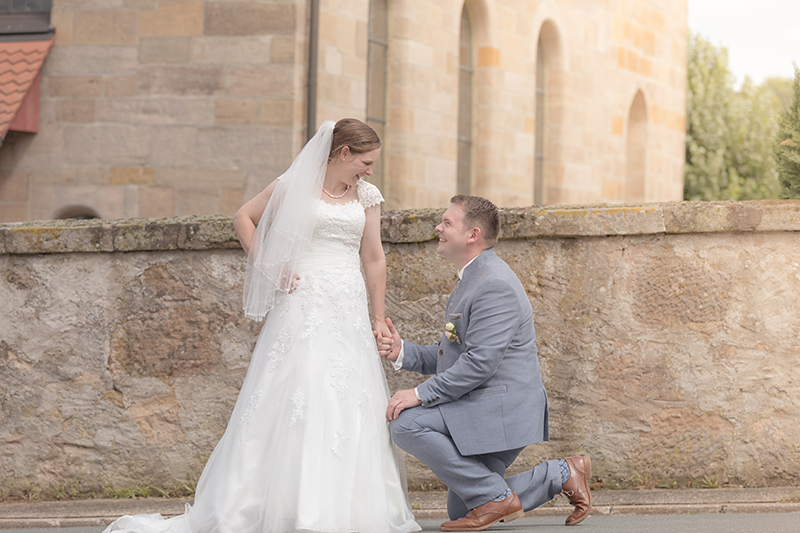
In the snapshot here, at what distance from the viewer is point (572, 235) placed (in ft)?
17.9

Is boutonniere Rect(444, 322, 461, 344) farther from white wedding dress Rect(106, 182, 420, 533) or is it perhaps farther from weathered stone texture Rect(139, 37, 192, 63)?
weathered stone texture Rect(139, 37, 192, 63)

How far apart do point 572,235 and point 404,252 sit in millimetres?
990

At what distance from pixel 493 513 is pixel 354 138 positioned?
6.13 ft

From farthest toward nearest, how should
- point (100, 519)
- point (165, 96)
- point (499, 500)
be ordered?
point (165, 96), point (100, 519), point (499, 500)

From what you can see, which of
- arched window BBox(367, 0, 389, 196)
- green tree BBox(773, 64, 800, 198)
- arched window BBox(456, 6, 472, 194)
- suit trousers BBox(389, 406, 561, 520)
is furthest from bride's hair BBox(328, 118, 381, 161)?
arched window BBox(456, 6, 472, 194)

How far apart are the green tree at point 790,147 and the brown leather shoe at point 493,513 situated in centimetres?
288

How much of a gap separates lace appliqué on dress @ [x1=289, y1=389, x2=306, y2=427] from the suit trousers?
0.42m

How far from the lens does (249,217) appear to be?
185 inches

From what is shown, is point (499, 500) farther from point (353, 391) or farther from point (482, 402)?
point (353, 391)

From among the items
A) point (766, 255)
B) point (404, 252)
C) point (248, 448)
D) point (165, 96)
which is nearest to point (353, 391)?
point (248, 448)

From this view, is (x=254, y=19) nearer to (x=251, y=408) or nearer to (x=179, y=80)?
(x=179, y=80)

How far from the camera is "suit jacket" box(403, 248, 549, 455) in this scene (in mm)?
4227

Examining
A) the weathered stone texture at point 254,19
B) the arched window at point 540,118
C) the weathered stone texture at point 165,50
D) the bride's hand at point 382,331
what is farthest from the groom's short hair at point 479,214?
the arched window at point 540,118

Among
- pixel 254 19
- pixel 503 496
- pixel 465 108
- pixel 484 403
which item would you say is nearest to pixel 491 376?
pixel 484 403
